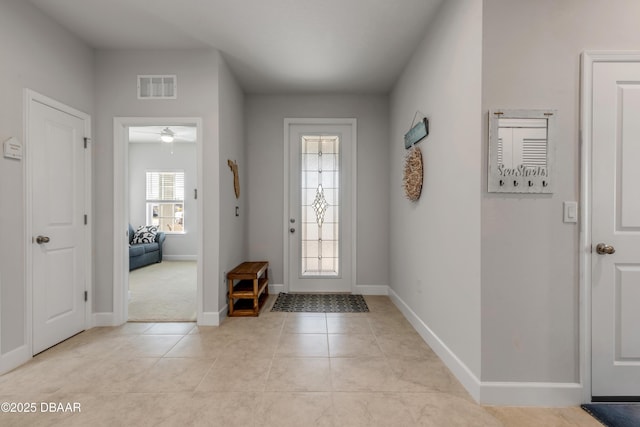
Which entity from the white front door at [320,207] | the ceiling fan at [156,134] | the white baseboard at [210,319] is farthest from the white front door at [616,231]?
the ceiling fan at [156,134]

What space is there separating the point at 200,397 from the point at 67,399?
0.83 m

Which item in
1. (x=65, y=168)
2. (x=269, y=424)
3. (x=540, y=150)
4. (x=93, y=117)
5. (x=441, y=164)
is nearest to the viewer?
(x=269, y=424)

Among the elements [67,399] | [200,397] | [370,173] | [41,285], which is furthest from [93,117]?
[370,173]

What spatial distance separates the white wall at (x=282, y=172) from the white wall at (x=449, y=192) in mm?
1007

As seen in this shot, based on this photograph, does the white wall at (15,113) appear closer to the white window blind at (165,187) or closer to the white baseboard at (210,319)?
the white baseboard at (210,319)

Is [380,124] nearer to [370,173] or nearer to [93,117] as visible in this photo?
[370,173]

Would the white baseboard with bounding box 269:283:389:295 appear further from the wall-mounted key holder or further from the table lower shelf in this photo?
the wall-mounted key holder

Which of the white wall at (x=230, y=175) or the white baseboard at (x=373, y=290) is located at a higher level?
the white wall at (x=230, y=175)

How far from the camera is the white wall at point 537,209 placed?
186cm

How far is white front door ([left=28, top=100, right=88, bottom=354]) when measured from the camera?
253 centimetres

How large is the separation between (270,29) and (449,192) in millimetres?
2116

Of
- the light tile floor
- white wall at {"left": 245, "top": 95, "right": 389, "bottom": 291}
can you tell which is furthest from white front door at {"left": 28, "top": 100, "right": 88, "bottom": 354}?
white wall at {"left": 245, "top": 95, "right": 389, "bottom": 291}

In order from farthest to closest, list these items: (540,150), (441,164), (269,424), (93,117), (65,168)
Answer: (93,117)
(65,168)
(441,164)
(540,150)
(269,424)

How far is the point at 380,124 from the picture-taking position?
435cm
